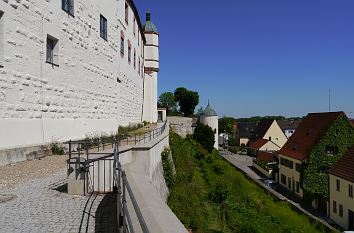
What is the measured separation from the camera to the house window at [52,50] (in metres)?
9.73

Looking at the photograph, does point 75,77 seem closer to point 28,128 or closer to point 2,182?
point 28,128

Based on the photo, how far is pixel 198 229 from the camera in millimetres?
9281

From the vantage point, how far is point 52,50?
32.8ft

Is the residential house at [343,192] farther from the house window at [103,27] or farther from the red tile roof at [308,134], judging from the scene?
the house window at [103,27]

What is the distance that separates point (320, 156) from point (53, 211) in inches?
968

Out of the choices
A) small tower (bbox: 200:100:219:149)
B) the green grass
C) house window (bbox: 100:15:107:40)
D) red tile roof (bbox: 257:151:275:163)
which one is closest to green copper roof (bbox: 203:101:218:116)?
small tower (bbox: 200:100:219:149)

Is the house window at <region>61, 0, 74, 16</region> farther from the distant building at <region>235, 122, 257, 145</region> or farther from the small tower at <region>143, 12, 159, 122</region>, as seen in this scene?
the distant building at <region>235, 122, 257, 145</region>

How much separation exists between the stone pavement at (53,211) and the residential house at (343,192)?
762 inches

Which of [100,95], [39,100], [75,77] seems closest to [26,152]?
[39,100]

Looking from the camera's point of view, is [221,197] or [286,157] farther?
[286,157]

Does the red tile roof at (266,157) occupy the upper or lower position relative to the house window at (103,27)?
lower

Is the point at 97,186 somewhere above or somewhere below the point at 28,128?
below

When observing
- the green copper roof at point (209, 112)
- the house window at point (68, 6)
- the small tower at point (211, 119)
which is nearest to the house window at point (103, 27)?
the house window at point (68, 6)

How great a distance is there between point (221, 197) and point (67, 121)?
33.0ft
